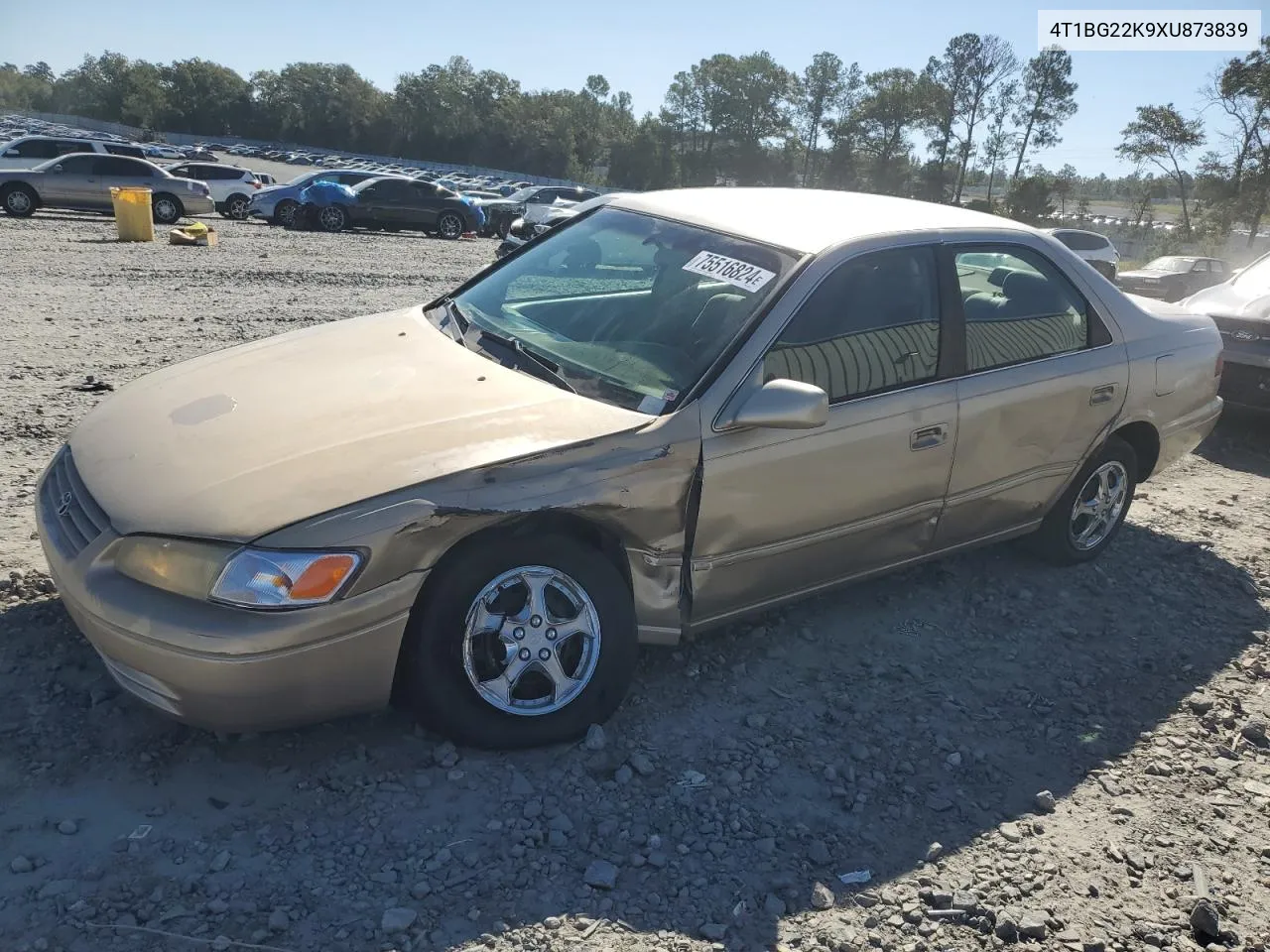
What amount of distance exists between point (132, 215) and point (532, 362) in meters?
15.2

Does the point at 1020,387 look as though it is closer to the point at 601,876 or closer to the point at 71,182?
the point at 601,876

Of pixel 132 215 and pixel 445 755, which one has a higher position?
pixel 132 215

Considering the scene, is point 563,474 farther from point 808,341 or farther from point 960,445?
point 960,445

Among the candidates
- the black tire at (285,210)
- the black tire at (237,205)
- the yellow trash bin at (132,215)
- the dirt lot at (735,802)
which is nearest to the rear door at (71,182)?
the black tire at (285,210)

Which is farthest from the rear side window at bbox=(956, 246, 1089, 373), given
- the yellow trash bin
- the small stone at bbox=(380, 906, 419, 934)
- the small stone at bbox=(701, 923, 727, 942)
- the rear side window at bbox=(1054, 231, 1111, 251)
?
the rear side window at bbox=(1054, 231, 1111, 251)

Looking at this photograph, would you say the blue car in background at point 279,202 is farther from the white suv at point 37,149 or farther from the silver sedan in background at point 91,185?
the white suv at point 37,149

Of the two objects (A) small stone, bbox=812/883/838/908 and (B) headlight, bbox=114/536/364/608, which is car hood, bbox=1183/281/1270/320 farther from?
(B) headlight, bbox=114/536/364/608

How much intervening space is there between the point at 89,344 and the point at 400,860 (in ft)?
22.0

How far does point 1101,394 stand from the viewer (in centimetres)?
423

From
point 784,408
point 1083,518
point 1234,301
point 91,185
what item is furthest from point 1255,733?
point 91,185

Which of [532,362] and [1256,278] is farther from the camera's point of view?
[1256,278]

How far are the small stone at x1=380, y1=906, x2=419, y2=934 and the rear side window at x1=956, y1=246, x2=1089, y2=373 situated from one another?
271 centimetres

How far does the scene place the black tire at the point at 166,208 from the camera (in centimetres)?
2044

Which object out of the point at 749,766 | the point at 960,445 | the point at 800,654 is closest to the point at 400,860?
the point at 749,766
